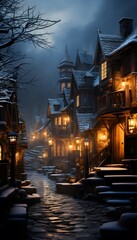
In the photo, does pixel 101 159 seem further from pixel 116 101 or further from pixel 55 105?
pixel 55 105

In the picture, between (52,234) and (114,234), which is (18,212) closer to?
(52,234)

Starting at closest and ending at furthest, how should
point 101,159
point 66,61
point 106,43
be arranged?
point 101,159
point 106,43
point 66,61

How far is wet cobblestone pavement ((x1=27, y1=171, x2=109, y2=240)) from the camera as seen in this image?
9227 millimetres

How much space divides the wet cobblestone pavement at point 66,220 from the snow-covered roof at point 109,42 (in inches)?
631

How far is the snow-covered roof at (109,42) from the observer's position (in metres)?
27.5

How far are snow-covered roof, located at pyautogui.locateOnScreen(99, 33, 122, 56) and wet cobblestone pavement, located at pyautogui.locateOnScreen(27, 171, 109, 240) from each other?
16.0 meters

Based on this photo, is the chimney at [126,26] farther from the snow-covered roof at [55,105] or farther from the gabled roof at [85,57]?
the snow-covered roof at [55,105]

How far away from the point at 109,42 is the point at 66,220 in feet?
66.9

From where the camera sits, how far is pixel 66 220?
11367 mm

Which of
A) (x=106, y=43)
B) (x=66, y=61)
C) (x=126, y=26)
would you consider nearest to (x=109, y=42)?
(x=106, y=43)

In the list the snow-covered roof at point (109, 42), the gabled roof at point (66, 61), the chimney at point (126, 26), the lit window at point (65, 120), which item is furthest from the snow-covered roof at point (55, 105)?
the chimney at point (126, 26)

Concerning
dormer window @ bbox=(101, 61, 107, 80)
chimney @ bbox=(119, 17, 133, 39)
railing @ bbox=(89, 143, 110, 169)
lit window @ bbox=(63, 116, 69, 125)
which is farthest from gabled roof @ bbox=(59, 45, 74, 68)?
railing @ bbox=(89, 143, 110, 169)

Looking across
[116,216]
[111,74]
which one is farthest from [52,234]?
[111,74]

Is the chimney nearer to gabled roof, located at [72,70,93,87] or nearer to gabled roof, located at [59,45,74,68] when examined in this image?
gabled roof, located at [72,70,93,87]
